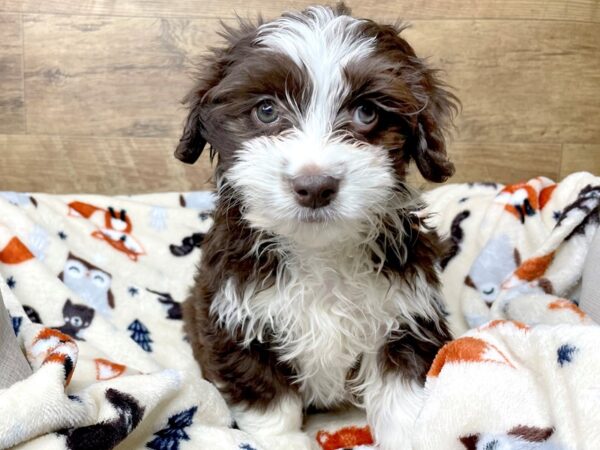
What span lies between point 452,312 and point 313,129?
3.93ft

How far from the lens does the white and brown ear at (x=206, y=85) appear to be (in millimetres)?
1894

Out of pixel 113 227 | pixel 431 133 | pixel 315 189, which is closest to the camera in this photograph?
pixel 315 189

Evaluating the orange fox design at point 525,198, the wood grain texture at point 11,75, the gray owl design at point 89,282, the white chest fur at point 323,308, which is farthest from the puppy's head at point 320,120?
the wood grain texture at point 11,75

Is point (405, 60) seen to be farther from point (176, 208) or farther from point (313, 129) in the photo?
point (176, 208)

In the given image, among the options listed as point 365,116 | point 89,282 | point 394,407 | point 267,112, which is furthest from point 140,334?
point 365,116

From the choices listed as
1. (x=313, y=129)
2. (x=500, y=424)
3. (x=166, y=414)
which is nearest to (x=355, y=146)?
(x=313, y=129)

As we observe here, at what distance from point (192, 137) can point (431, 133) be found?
24.0 inches

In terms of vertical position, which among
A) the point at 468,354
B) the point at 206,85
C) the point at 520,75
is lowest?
the point at 520,75

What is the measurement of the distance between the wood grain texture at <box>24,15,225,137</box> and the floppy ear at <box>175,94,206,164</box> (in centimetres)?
142

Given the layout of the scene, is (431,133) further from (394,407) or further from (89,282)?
(89,282)

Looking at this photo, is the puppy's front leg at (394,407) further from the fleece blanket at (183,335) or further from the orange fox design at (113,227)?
the orange fox design at (113,227)

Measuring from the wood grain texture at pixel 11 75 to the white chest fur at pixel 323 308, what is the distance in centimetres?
187

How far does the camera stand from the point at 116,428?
1659 millimetres

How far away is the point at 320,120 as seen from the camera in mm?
A: 1734
